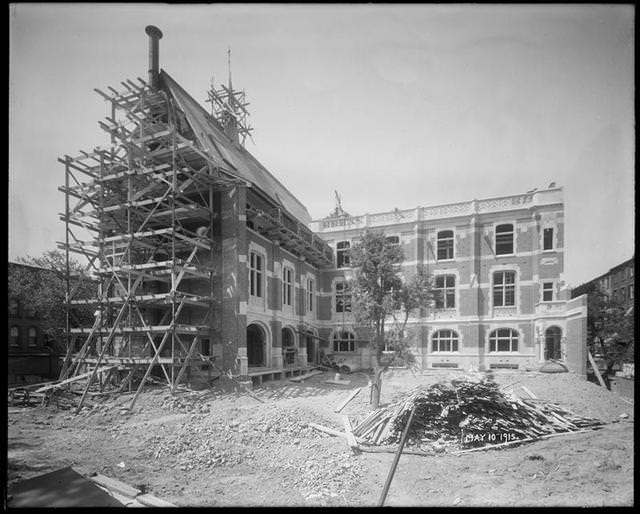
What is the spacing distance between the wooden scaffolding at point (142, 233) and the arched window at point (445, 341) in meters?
16.7

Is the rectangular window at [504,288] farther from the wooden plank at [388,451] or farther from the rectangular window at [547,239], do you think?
the wooden plank at [388,451]

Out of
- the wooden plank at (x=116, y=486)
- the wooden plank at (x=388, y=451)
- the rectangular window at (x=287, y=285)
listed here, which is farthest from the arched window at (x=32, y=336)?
the wooden plank at (x=388, y=451)

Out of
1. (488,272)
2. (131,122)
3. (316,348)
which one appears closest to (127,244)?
(131,122)

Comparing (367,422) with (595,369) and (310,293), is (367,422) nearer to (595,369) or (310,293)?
(595,369)

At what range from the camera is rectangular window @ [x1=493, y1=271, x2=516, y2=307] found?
80.4ft

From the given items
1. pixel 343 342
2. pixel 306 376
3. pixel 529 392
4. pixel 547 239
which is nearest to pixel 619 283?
pixel 529 392

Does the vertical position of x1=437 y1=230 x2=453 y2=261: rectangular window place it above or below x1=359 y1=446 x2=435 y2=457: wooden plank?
above

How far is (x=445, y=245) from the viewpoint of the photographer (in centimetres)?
2616

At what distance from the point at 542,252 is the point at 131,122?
25.3 meters

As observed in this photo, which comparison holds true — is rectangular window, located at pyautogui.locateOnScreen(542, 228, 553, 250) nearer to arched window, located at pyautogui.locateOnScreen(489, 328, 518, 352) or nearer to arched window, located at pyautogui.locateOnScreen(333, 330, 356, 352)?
arched window, located at pyautogui.locateOnScreen(489, 328, 518, 352)

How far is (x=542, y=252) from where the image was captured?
2358 cm

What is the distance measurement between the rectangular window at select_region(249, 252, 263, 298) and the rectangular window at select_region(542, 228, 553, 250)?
18754 mm

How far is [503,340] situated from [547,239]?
292 inches
